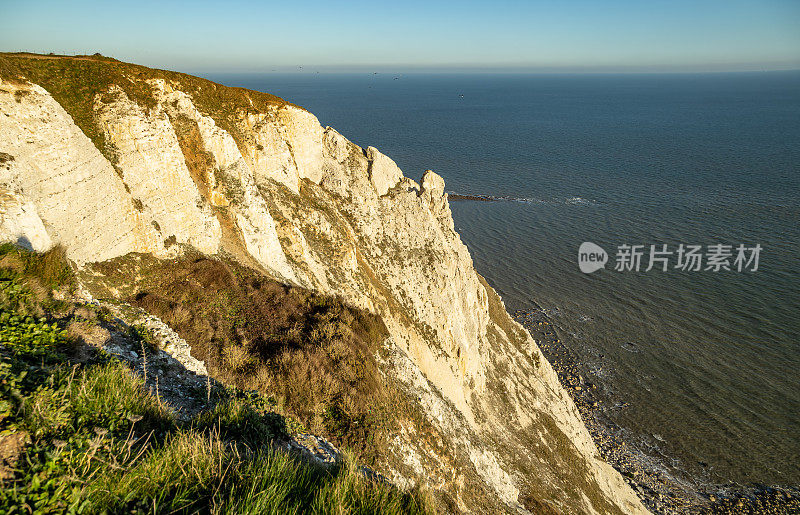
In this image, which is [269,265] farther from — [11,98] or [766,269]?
[766,269]

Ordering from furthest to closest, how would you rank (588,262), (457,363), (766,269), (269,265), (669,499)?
(588,262)
(766,269)
(669,499)
(457,363)
(269,265)

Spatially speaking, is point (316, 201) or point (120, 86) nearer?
point (120, 86)

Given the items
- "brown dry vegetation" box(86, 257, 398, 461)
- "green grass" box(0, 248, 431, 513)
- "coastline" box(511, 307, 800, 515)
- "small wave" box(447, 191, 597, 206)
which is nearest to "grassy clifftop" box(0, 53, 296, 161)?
"brown dry vegetation" box(86, 257, 398, 461)

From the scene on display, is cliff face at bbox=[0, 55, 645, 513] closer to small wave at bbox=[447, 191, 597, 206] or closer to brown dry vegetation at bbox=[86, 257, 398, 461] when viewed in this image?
brown dry vegetation at bbox=[86, 257, 398, 461]

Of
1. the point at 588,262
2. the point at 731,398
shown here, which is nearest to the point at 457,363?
the point at 731,398

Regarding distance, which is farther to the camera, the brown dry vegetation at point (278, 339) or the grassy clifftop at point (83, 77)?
the grassy clifftop at point (83, 77)

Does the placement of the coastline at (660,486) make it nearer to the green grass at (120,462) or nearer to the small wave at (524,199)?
the green grass at (120,462)

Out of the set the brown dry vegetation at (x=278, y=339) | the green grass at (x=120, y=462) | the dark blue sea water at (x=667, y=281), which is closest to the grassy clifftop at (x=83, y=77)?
the brown dry vegetation at (x=278, y=339)
